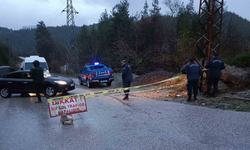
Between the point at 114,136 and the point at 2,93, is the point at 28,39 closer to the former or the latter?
the point at 2,93

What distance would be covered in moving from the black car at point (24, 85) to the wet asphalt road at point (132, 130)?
3.94 metres

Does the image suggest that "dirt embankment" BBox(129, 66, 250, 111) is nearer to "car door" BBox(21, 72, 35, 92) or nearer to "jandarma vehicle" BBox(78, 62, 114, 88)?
"jandarma vehicle" BBox(78, 62, 114, 88)

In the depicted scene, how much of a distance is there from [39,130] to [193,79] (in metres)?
5.79

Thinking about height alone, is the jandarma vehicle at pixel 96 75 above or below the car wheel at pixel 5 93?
above

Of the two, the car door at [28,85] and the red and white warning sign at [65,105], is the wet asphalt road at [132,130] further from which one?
the car door at [28,85]

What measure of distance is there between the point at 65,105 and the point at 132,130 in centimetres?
206

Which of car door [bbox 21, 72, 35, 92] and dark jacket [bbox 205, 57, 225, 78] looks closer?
dark jacket [bbox 205, 57, 225, 78]

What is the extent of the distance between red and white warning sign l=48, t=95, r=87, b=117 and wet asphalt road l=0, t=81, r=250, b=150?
14.2 inches

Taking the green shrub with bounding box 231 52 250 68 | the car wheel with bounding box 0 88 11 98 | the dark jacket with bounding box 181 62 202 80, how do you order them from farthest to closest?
the green shrub with bounding box 231 52 250 68 < the car wheel with bounding box 0 88 11 98 < the dark jacket with bounding box 181 62 202 80

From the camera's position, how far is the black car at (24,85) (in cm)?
1164

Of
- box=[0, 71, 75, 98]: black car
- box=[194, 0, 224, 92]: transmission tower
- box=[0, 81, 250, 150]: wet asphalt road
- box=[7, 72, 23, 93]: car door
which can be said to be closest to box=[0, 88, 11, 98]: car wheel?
box=[0, 71, 75, 98]: black car

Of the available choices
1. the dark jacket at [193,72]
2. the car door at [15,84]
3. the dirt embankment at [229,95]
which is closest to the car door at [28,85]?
the car door at [15,84]

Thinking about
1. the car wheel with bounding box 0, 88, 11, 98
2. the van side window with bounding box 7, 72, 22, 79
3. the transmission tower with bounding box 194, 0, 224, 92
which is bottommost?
the car wheel with bounding box 0, 88, 11, 98

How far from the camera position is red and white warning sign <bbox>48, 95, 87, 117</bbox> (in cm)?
599
